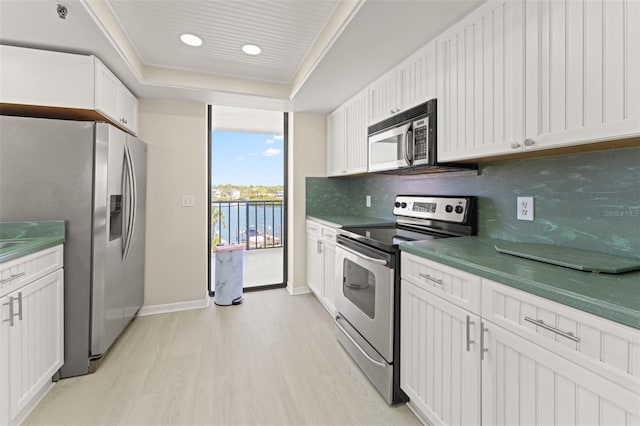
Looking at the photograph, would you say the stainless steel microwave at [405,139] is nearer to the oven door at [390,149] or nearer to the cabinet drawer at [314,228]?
the oven door at [390,149]

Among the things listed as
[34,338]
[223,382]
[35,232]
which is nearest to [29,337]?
[34,338]

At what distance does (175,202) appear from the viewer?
3.11 metres

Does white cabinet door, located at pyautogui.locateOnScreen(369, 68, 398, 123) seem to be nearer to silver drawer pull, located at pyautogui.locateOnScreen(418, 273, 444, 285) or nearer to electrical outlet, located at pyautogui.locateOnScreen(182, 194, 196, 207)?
silver drawer pull, located at pyautogui.locateOnScreen(418, 273, 444, 285)

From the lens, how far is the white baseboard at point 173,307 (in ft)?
9.84

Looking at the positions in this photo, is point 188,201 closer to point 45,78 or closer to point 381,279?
point 45,78

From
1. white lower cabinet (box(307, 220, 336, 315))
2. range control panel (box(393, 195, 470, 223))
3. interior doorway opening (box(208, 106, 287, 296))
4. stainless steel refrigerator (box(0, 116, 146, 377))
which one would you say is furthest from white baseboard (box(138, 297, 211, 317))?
range control panel (box(393, 195, 470, 223))

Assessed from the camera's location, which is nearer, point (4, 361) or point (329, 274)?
point (4, 361)

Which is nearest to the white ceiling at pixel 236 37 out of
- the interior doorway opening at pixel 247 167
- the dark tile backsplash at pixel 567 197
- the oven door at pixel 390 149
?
the oven door at pixel 390 149

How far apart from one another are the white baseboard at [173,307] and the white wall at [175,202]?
0.03 ft

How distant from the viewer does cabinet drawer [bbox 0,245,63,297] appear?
56.9 inches

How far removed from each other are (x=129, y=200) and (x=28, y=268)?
3.20 ft

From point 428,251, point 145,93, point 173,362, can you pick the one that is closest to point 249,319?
point 173,362

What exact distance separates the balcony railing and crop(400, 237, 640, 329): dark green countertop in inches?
146

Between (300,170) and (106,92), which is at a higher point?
(106,92)
